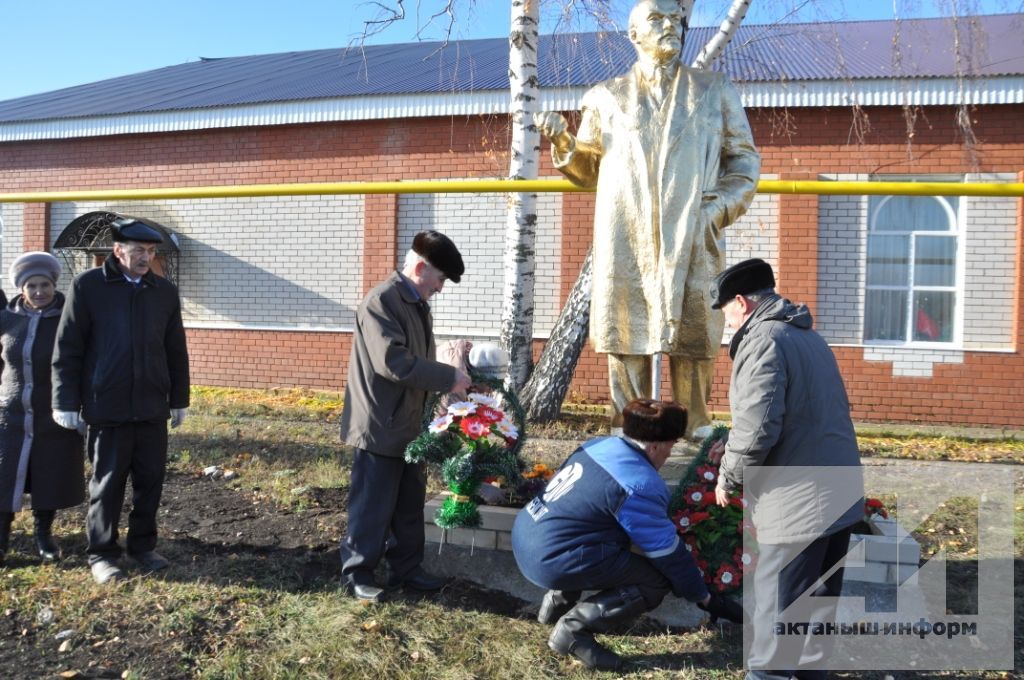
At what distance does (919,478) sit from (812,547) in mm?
3262

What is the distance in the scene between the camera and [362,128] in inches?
427

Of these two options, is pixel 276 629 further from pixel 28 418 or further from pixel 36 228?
pixel 36 228

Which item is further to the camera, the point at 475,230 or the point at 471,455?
the point at 475,230

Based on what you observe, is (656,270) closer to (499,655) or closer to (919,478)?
(499,655)

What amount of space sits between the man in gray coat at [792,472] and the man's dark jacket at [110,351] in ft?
9.08

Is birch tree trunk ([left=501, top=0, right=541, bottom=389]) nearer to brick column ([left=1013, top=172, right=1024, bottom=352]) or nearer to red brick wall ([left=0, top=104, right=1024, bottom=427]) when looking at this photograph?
red brick wall ([left=0, top=104, right=1024, bottom=427])

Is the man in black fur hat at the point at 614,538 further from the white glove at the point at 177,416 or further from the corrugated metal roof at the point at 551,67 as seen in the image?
the corrugated metal roof at the point at 551,67

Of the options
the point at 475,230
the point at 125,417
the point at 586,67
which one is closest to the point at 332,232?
the point at 475,230

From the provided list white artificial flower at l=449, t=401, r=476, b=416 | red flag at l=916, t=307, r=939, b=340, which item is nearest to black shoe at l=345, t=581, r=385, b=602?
white artificial flower at l=449, t=401, r=476, b=416

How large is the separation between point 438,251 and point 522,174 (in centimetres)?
358

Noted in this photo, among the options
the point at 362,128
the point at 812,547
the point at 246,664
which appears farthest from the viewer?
the point at 362,128

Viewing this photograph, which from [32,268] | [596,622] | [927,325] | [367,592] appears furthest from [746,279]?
[927,325]

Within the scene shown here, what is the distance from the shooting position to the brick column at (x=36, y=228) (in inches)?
482

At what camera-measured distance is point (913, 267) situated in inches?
380
